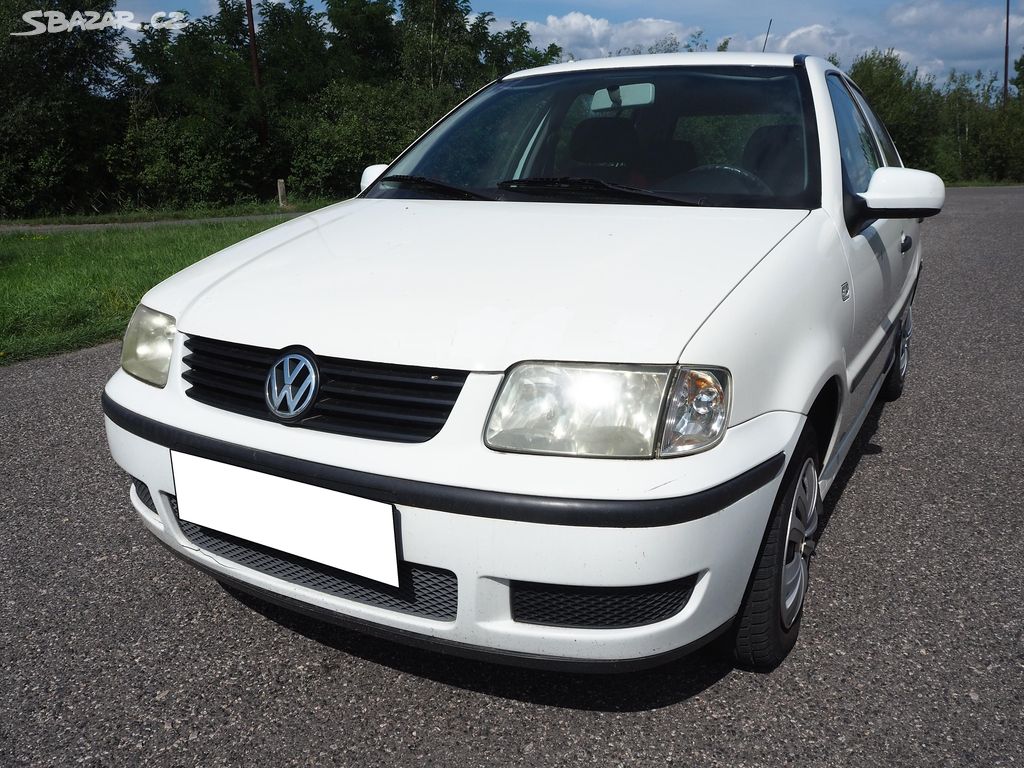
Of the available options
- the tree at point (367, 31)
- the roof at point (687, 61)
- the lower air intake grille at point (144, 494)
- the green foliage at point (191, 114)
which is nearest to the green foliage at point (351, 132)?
the green foliage at point (191, 114)

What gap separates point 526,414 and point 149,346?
107 cm

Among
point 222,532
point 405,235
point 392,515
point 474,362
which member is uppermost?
point 405,235

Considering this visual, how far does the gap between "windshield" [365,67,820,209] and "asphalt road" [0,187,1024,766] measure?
3.76 feet

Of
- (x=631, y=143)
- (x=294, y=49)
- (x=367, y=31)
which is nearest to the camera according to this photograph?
(x=631, y=143)

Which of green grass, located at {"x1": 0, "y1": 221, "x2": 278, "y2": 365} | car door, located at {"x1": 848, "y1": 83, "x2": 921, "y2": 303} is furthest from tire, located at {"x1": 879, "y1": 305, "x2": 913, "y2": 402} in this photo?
green grass, located at {"x1": 0, "y1": 221, "x2": 278, "y2": 365}

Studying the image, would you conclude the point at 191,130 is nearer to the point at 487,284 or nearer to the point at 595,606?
the point at 487,284

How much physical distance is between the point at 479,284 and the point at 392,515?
56 cm

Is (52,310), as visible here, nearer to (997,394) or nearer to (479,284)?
(479,284)

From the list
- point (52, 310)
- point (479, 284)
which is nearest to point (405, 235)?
point (479, 284)

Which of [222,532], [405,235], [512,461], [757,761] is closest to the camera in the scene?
[512,461]

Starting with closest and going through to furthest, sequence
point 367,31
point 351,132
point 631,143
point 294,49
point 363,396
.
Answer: point 363,396 → point 631,143 → point 351,132 → point 294,49 → point 367,31

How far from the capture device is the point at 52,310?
19.7ft

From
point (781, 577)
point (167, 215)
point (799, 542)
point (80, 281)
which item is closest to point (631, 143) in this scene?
point (799, 542)

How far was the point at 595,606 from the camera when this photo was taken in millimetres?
1583
